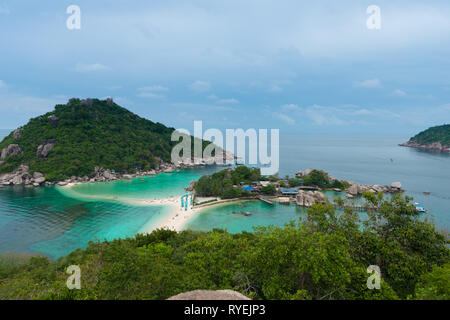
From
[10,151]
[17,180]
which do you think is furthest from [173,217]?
[10,151]

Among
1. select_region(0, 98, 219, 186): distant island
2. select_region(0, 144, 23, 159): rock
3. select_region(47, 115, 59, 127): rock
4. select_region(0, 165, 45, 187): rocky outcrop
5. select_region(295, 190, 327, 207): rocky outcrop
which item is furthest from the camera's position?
select_region(47, 115, 59, 127): rock

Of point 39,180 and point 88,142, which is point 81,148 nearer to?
point 88,142

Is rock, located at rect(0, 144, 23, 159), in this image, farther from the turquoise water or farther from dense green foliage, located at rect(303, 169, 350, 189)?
dense green foliage, located at rect(303, 169, 350, 189)

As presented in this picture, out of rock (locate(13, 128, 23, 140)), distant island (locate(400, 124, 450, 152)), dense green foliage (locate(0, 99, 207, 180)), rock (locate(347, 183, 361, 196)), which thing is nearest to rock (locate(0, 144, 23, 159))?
dense green foliage (locate(0, 99, 207, 180))
